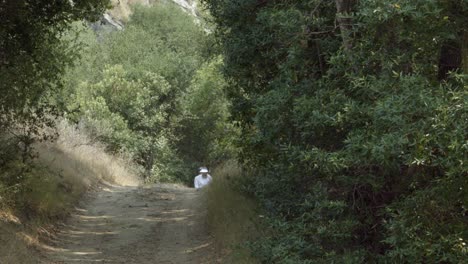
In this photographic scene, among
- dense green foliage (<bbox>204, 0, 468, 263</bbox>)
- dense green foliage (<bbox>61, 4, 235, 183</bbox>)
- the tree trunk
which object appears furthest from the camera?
dense green foliage (<bbox>61, 4, 235, 183</bbox>)

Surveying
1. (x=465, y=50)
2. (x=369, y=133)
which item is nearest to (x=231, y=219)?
(x=465, y=50)

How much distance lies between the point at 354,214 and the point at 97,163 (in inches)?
630

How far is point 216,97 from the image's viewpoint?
35.8 meters

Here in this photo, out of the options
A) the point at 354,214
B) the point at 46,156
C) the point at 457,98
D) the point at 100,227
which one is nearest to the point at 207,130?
the point at 46,156

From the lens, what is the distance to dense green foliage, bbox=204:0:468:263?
14.9ft

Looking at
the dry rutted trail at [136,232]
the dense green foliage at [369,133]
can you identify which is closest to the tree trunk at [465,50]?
the dense green foliage at [369,133]

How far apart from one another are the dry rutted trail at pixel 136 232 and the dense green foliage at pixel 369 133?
10.00ft

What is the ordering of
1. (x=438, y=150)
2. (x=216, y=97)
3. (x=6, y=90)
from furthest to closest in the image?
1. (x=216, y=97)
2. (x=6, y=90)
3. (x=438, y=150)

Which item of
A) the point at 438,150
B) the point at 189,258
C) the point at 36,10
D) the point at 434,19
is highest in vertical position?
the point at 36,10

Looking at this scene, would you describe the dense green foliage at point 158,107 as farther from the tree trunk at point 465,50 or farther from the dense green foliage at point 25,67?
the tree trunk at point 465,50

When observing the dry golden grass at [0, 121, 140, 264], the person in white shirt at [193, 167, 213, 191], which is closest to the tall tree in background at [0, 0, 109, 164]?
the dry golden grass at [0, 121, 140, 264]

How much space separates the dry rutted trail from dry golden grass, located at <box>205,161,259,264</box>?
11.9 inches

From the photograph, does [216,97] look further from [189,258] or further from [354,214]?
[354,214]

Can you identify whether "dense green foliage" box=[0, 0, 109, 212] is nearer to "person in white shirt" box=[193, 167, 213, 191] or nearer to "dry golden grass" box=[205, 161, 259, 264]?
"dry golden grass" box=[205, 161, 259, 264]
